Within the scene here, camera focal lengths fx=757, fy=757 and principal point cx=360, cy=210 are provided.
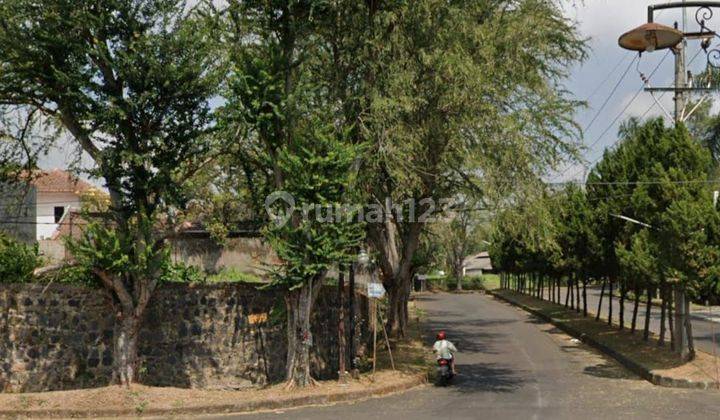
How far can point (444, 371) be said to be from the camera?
17531mm

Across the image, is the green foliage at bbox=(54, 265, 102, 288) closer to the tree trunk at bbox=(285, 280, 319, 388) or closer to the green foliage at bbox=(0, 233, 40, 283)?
the green foliage at bbox=(0, 233, 40, 283)

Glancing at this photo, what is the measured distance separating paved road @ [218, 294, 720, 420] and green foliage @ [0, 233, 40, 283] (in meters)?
6.50

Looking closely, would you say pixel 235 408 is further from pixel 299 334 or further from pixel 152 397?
pixel 299 334

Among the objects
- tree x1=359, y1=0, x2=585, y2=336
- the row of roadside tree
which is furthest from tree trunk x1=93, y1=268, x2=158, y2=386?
the row of roadside tree

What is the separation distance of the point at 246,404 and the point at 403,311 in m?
12.6

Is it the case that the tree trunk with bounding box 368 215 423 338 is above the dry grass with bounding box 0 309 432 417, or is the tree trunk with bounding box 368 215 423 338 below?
above

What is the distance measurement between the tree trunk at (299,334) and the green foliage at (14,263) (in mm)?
5822

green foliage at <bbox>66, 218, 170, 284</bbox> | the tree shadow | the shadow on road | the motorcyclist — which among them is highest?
green foliage at <bbox>66, 218, 170, 284</bbox>

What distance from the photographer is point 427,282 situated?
8494 cm

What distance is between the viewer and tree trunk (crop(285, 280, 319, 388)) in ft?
53.5

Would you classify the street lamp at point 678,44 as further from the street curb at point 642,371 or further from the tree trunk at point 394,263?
the tree trunk at point 394,263

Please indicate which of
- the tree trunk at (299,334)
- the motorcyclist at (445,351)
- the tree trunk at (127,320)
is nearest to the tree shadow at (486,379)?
the motorcyclist at (445,351)

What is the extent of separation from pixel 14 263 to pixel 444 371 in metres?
9.95

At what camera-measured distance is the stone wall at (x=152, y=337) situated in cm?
1605
